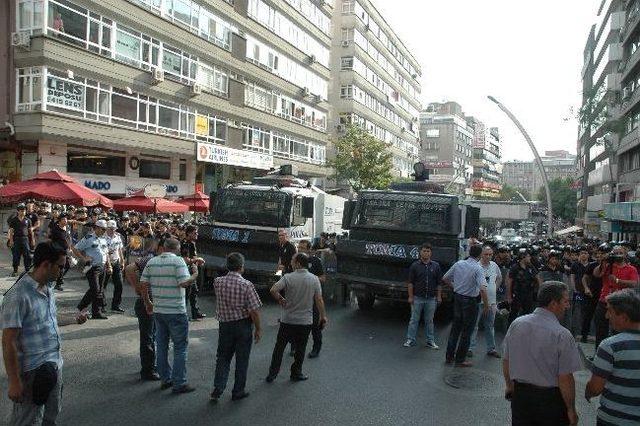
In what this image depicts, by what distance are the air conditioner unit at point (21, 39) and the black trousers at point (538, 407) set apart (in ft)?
75.1

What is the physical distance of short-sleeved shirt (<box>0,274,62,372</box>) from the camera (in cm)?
383

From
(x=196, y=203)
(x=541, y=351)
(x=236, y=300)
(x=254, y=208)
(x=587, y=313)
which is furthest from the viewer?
(x=196, y=203)

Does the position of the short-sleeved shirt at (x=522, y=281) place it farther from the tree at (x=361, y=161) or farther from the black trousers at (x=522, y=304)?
the tree at (x=361, y=161)

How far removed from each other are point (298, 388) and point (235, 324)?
1.25 meters

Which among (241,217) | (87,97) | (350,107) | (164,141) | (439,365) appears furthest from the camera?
(350,107)

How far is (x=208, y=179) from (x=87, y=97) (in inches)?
448

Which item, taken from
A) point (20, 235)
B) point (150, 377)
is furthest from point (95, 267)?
point (20, 235)

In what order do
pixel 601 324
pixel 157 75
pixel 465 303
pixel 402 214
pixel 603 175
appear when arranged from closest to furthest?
1. pixel 465 303
2. pixel 601 324
3. pixel 402 214
4. pixel 157 75
5. pixel 603 175

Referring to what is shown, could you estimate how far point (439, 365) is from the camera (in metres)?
8.34

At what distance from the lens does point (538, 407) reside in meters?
4.12

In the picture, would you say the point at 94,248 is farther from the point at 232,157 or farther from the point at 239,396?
the point at 232,157

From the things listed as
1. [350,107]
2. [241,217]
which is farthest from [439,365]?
[350,107]

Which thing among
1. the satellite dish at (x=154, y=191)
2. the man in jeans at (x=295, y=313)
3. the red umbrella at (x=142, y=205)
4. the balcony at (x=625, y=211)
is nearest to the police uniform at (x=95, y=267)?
the man in jeans at (x=295, y=313)

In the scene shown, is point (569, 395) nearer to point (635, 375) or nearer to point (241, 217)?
point (635, 375)
